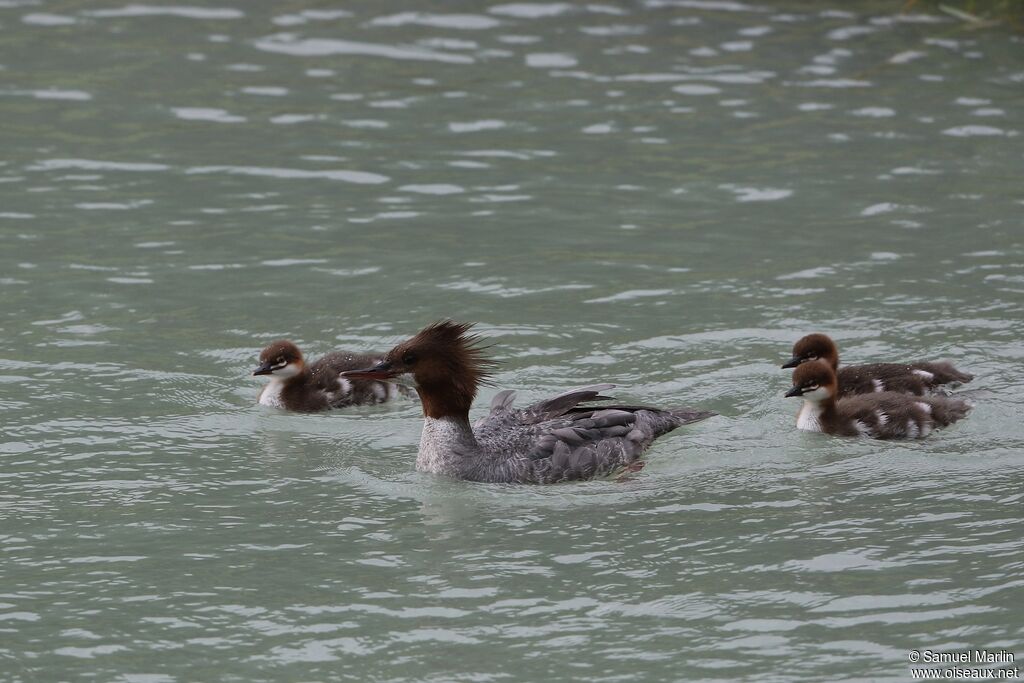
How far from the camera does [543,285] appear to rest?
11258 millimetres

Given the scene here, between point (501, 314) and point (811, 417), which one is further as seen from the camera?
point (501, 314)

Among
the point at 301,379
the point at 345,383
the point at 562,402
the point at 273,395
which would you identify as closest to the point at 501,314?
the point at 345,383

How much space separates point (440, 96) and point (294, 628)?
9.15 metres

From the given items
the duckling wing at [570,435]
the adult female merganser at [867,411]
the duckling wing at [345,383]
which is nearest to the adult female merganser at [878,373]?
the adult female merganser at [867,411]

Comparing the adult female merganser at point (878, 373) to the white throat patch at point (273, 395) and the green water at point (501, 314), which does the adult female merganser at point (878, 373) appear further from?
the white throat patch at point (273, 395)

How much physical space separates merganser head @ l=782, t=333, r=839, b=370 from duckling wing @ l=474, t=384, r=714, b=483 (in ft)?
2.52

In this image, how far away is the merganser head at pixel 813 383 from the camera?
9.05m

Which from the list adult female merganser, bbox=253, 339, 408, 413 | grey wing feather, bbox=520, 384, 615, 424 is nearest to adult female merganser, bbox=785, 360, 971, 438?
grey wing feather, bbox=520, 384, 615, 424

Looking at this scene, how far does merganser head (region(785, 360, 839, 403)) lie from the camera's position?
356 inches

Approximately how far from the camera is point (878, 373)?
958cm

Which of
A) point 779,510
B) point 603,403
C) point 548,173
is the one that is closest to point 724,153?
point 548,173

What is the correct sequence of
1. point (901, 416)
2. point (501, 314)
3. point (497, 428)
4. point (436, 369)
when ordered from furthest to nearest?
point (501, 314)
point (901, 416)
point (497, 428)
point (436, 369)

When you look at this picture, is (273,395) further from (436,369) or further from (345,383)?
(436,369)

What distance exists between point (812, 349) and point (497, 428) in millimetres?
1900
